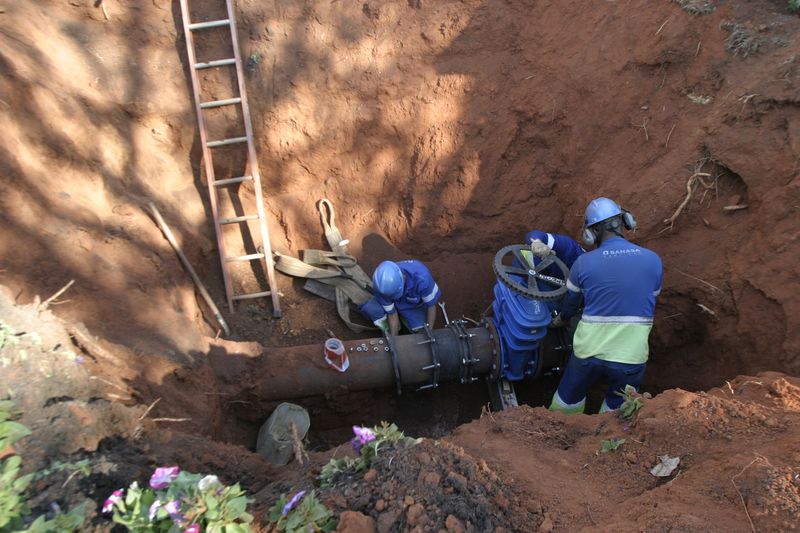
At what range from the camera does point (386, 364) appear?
4.53m

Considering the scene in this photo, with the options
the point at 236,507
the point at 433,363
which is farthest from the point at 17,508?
the point at 433,363

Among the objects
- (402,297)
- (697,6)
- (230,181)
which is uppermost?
(697,6)

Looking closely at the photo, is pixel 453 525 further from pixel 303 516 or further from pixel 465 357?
pixel 465 357

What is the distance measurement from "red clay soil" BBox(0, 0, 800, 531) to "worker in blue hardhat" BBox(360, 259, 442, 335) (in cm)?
47

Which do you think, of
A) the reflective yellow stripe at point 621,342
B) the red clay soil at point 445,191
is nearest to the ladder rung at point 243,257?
the red clay soil at point 445,191

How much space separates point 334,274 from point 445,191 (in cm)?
155

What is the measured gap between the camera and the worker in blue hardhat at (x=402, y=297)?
15.8 ft

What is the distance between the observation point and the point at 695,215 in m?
4.68

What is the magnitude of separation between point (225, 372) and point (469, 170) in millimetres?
3296

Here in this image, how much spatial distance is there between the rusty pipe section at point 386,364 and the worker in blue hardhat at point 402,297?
15.2 inches

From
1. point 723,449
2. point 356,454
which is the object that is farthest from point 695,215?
point 356,454

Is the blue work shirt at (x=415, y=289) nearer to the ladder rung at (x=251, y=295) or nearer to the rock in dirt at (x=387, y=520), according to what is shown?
the ladder rung at (x=251, y=295)

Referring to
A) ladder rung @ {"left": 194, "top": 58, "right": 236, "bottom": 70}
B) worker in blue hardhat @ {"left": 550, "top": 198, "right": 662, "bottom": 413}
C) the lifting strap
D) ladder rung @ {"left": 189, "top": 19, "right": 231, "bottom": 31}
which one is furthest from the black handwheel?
ladder rung @ {"left": 189, "top": 19, "right": 231, "bottom": 31}

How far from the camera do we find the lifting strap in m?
5.46
